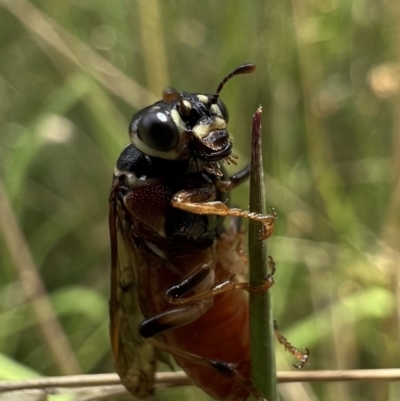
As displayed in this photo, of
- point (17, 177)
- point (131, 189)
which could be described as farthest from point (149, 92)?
point (131, 189)

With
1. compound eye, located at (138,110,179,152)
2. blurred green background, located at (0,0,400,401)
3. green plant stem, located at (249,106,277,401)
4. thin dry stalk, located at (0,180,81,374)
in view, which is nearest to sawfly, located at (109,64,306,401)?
compound eye, located at (138,110,179,152)

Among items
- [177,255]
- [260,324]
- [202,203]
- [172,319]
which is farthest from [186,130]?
[260,324]

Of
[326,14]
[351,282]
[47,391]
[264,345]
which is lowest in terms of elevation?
[351,282]

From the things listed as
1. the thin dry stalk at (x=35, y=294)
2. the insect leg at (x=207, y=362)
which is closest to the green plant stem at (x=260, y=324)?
the insect leg at (x=207, y=362)

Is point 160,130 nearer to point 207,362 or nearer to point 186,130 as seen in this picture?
point 186,130

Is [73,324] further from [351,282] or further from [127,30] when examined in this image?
[127,30]
